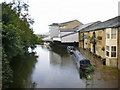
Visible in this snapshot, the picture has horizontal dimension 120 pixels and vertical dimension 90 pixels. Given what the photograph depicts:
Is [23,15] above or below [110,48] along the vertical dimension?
above

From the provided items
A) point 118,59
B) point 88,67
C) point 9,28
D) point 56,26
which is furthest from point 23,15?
point 56,26

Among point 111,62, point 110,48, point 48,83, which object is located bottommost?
point 48,83

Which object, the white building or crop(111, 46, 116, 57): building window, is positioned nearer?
crop(111, 46, 116, 57): building window

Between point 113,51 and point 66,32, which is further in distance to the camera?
point 66,32

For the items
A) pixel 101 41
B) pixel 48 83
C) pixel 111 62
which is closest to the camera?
pixel 48 83

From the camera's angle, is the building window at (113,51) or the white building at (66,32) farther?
the white building at (66,32)

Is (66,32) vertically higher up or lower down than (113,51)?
higher up

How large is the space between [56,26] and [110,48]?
43.1 m

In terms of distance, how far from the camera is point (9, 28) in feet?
42.1

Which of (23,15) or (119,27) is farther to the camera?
(23,15)

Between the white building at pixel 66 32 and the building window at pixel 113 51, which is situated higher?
the white building at pixel 66 32

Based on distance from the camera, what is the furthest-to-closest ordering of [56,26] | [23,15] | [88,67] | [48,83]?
[56,26], [23,15], [88,67], [48,83]

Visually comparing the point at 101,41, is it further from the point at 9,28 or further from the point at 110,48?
the point at 9,28

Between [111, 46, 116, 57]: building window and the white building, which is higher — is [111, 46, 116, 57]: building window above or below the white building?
below
